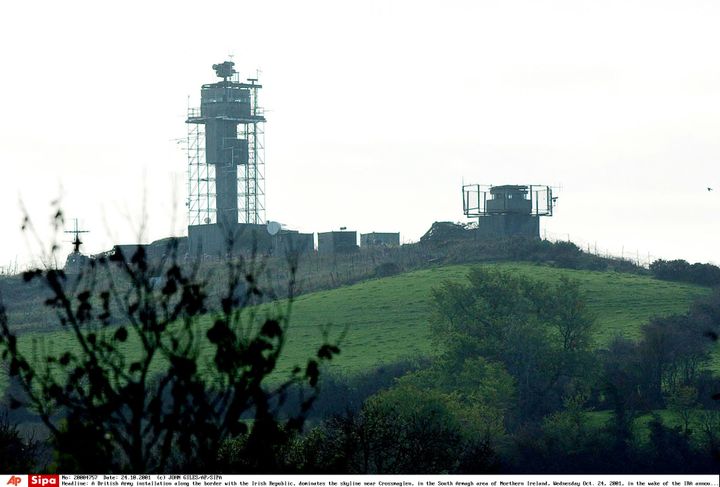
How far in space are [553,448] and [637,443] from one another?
4603mm

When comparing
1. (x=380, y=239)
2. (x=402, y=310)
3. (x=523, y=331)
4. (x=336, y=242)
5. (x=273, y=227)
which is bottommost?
(x=523, y=331)

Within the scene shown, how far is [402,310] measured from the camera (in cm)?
10475

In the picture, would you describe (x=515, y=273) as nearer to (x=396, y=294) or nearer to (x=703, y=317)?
(x=396, y=294)

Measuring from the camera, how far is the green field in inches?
3831

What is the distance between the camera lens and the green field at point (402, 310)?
3831 inches

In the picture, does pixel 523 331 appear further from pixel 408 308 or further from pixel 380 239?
pixel 380 239

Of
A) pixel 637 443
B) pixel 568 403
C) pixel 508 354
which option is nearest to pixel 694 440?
pixel 637 443

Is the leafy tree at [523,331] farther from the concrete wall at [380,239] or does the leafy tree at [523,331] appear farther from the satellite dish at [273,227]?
the concrete wall at [380,239]

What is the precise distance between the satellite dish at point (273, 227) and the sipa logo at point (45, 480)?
4052 inches

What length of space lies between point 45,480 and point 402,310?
84.8 m

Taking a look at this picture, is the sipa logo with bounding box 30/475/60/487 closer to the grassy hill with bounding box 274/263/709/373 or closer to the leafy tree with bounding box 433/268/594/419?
the leafy tree with bounding box 433/268/594/419

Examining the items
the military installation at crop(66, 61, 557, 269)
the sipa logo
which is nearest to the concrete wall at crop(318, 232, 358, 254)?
the military installation at crop(66, 61, 557, 269)

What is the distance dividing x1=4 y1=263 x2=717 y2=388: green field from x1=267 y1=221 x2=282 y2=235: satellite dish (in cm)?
1384

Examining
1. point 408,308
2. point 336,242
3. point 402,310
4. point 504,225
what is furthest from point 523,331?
point 336,242
